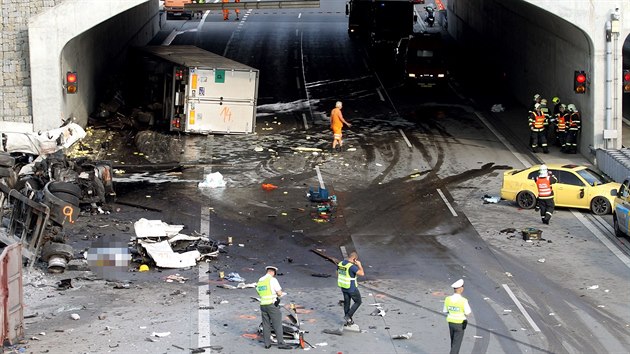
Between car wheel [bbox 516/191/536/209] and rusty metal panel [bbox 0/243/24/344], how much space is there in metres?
14.1

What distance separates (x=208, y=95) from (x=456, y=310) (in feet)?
65.9

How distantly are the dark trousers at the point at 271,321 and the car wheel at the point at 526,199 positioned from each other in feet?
38.0

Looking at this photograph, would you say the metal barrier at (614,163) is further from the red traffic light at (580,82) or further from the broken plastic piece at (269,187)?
the broken plastic piece at (269,187)

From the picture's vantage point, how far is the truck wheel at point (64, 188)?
28109mm

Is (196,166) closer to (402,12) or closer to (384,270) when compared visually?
(384,270)

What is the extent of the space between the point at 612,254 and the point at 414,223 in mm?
4897

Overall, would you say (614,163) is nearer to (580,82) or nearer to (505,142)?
(580,82)

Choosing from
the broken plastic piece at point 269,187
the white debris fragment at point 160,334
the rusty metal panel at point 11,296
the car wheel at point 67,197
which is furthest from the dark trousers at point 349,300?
the broken plastic piece at point 269,187

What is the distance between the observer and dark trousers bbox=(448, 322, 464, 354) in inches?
758

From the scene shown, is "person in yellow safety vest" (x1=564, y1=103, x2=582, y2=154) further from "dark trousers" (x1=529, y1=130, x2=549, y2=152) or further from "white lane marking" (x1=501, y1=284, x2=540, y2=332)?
"white lane marking" (x1=501, y1=284, x2=540, y2=332)

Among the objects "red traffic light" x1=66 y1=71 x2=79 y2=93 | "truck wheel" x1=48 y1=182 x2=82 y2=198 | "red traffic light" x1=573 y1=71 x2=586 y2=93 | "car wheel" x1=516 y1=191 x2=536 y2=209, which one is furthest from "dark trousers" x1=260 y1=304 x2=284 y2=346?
"red traffic light" x1=573 y1=71 x2=586 y2=93

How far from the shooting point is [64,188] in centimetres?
2831

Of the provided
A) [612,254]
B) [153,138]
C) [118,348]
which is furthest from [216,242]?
[153,138]

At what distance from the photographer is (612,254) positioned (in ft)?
86.8
